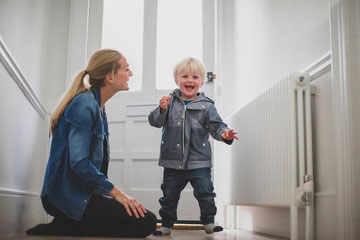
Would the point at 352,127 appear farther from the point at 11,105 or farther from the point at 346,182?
the point at 11,105

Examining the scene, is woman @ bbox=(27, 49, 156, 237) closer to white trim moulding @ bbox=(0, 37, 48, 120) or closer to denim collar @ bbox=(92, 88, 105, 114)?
denim collar @ bbox=(92, 88, 105, 114)

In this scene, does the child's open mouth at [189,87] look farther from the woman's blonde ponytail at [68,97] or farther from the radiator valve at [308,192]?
the radiator valve at [308,192]

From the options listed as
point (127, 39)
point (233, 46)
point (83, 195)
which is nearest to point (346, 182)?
point (83, 195)

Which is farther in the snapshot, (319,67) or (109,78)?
(109,78)

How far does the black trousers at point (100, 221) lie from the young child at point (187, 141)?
0.33 metres

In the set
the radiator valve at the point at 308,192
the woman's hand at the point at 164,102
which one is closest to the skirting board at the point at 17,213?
the woman's hand at the point at 164,102

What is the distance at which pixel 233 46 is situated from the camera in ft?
9.79

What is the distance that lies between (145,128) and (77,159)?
150 centimetres

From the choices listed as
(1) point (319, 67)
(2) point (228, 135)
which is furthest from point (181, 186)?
(1) point (319, 67)

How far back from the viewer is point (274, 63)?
2.21 meters

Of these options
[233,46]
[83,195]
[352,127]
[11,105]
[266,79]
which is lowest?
[83,195]

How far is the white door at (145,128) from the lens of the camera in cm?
290

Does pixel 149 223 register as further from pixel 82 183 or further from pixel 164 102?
pixel 164 102

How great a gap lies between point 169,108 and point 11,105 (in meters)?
0.83
